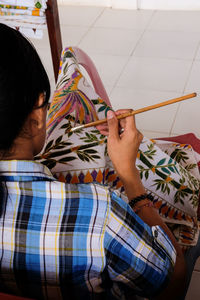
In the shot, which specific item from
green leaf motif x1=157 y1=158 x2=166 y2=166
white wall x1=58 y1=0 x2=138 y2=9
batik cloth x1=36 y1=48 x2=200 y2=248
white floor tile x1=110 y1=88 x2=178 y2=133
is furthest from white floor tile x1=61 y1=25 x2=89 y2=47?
green leaf motif x1=157 y1=158 x2=166 y2=166

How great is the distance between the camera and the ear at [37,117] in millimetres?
868

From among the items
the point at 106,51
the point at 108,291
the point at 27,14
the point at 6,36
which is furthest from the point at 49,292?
the point at 106,51

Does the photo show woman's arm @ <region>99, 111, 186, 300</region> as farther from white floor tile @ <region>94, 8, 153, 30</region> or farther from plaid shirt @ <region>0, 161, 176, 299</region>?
white floor tile @ <region>94, 8, 153, 30</region>

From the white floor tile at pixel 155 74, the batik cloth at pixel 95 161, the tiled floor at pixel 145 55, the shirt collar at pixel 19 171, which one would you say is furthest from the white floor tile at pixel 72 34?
the shirt collar at pixel 19 171

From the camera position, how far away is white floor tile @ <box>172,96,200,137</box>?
2.55 m

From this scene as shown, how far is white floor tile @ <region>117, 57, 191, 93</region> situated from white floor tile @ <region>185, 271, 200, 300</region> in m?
1.61

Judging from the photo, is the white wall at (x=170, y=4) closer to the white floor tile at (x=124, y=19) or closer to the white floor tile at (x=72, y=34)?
the white floor tile at (x=124, y=19)

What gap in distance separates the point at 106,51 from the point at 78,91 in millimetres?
2245

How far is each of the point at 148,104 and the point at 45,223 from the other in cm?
208

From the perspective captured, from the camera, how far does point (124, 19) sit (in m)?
4.13

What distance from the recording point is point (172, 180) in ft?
4.36

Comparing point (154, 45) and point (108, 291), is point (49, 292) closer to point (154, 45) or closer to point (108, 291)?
point (108, 291)

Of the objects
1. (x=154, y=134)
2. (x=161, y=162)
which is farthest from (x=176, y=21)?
(x=161, y=162)

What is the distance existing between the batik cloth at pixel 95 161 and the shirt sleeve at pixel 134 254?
0.27 metres
